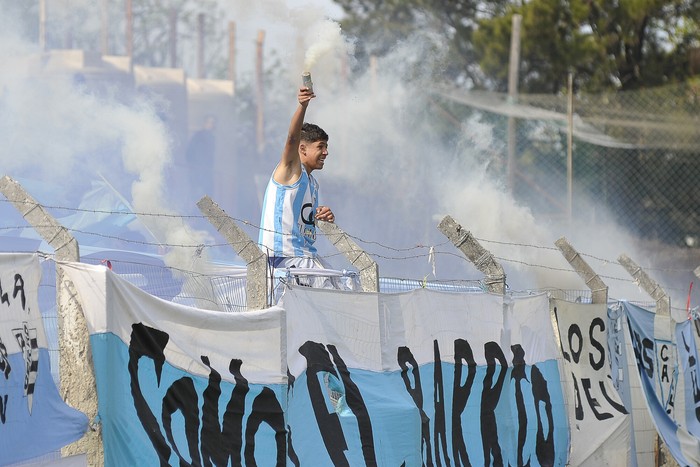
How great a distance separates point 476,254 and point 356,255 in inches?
54.2

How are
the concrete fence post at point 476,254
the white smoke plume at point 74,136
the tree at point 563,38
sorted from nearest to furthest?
the concrete fence post at point 476,254 → the white smoke plume at point 74,136 → the tree at point 563,38

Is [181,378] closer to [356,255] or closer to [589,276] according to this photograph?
[356,255]

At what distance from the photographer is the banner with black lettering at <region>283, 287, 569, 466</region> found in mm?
7562

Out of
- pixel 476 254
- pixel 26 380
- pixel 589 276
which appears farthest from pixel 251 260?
pixel 589 276

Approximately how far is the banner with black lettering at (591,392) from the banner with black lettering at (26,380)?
547cm

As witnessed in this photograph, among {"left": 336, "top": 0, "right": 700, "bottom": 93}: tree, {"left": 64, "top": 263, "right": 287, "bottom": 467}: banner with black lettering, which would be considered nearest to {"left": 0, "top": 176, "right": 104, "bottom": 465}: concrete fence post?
{"left": 64, "top": 263, "right": 287, "bottom": 467}: banner with black lettering

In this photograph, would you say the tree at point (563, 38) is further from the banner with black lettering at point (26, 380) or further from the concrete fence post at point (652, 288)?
the banner with black lettering at point (26, 380)

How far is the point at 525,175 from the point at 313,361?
16887 millimetres

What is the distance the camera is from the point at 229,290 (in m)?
8.02

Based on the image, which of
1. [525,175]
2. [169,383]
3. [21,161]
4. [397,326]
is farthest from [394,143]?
[169,383]

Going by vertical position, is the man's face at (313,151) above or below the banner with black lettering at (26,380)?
above

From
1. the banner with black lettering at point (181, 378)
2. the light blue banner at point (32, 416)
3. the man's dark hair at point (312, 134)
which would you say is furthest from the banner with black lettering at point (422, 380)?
the light blue banner at point (32, 416)

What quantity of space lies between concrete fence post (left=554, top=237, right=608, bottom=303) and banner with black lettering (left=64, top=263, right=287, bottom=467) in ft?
16.0

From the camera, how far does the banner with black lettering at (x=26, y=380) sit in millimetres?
5562
